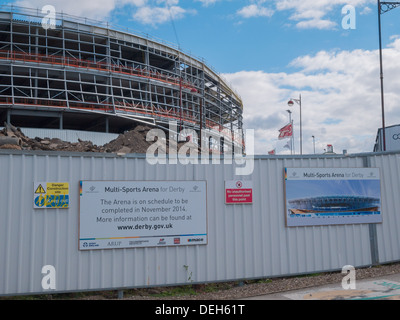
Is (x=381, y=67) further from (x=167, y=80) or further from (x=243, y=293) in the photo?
(x=167, y=80)

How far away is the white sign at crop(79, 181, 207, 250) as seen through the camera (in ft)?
26.5

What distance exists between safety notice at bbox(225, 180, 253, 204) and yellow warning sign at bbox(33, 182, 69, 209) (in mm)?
3499

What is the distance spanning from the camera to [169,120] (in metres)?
50.2

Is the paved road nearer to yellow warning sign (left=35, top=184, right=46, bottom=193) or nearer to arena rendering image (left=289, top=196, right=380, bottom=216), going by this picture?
arena rendering image (left=289, top=196, right=380, bottom=216)

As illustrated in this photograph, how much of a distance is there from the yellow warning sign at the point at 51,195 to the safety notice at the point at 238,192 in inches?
138

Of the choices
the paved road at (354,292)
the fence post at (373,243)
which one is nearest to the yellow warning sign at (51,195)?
the paved road at (354,292)

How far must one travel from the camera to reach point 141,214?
8.35 meters

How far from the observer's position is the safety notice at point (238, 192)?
29.2ft

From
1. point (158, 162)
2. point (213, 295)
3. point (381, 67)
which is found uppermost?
point (381, 67)

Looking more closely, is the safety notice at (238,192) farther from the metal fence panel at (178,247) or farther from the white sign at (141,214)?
the white sign at (141,214)

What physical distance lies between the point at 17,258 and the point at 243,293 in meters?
4.60

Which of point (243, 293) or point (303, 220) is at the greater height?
A: point (303, 220)
